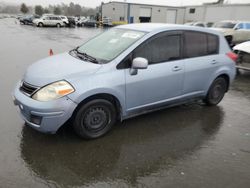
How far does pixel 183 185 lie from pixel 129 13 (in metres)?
49.9

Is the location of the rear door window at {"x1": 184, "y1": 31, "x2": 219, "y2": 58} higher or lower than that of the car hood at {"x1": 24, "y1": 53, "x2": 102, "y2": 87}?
higher

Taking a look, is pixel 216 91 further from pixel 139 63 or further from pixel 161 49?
pixel 139 63

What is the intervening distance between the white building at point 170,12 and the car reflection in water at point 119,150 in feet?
142

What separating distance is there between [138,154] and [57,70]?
5.66 ft

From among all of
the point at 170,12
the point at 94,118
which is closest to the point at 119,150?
the point at 94,118

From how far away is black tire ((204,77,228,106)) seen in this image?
5199mm

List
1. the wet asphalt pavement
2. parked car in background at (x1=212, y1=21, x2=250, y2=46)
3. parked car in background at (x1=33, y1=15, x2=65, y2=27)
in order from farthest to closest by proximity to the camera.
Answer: parked car in background at (x1=33, y1=15, x2=65, y2=27) → parked car in background at (x1=212, y1=21, x2=250, y2=46) → the wet asphalt pavement

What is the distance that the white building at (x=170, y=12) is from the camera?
43.7m

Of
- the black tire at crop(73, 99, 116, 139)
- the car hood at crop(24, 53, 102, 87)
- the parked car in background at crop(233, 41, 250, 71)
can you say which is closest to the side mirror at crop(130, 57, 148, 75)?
the car hood at crop(24, 53, 102, 87)

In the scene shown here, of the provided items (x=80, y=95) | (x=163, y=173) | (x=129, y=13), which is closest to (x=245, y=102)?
(x=163, y=173)

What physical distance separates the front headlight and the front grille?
4.1 inches

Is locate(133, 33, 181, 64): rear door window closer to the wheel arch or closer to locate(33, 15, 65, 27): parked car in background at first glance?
the wheel arch

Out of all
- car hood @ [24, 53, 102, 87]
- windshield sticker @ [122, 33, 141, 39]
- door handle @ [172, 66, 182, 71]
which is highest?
windshield sticker @ [122, 33, 141, 39]

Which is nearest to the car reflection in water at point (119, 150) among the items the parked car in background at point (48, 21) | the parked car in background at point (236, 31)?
the parked car in background at point (236, 31)
